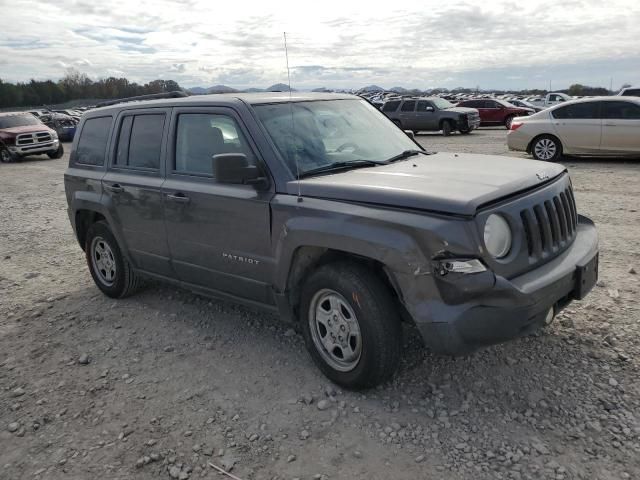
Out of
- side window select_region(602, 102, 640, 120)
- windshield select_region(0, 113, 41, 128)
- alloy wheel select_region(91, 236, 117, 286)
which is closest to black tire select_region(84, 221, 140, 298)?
alloy wheel select_region(91, 236, 117, 286)

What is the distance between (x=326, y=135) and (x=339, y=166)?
35cm

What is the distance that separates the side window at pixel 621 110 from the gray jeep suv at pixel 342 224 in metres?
9.55

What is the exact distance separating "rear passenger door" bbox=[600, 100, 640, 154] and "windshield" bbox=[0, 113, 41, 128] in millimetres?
19645

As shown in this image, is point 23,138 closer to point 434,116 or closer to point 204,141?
point 434,116

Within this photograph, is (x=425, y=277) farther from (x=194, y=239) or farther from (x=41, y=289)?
(x=41, y=289)

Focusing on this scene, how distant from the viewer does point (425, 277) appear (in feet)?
9.79

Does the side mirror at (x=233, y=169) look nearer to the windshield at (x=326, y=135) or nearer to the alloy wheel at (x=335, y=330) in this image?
the windshield at (x=326, y=135)

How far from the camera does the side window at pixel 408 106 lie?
24.3 metres

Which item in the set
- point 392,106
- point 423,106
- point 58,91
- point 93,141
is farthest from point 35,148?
point 58,91

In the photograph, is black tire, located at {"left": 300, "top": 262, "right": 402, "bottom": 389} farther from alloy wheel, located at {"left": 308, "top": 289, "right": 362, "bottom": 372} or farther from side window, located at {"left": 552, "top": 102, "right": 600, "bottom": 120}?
side window, located at {"left": 552, "top": 102, "right": 600, "bottom": 120}

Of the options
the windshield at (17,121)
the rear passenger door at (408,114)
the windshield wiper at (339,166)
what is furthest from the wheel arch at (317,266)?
the rear passenger door at (408,114)

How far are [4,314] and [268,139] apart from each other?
3.45 meters


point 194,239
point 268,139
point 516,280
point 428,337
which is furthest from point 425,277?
point 194,239

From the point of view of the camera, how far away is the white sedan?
12.2 m
